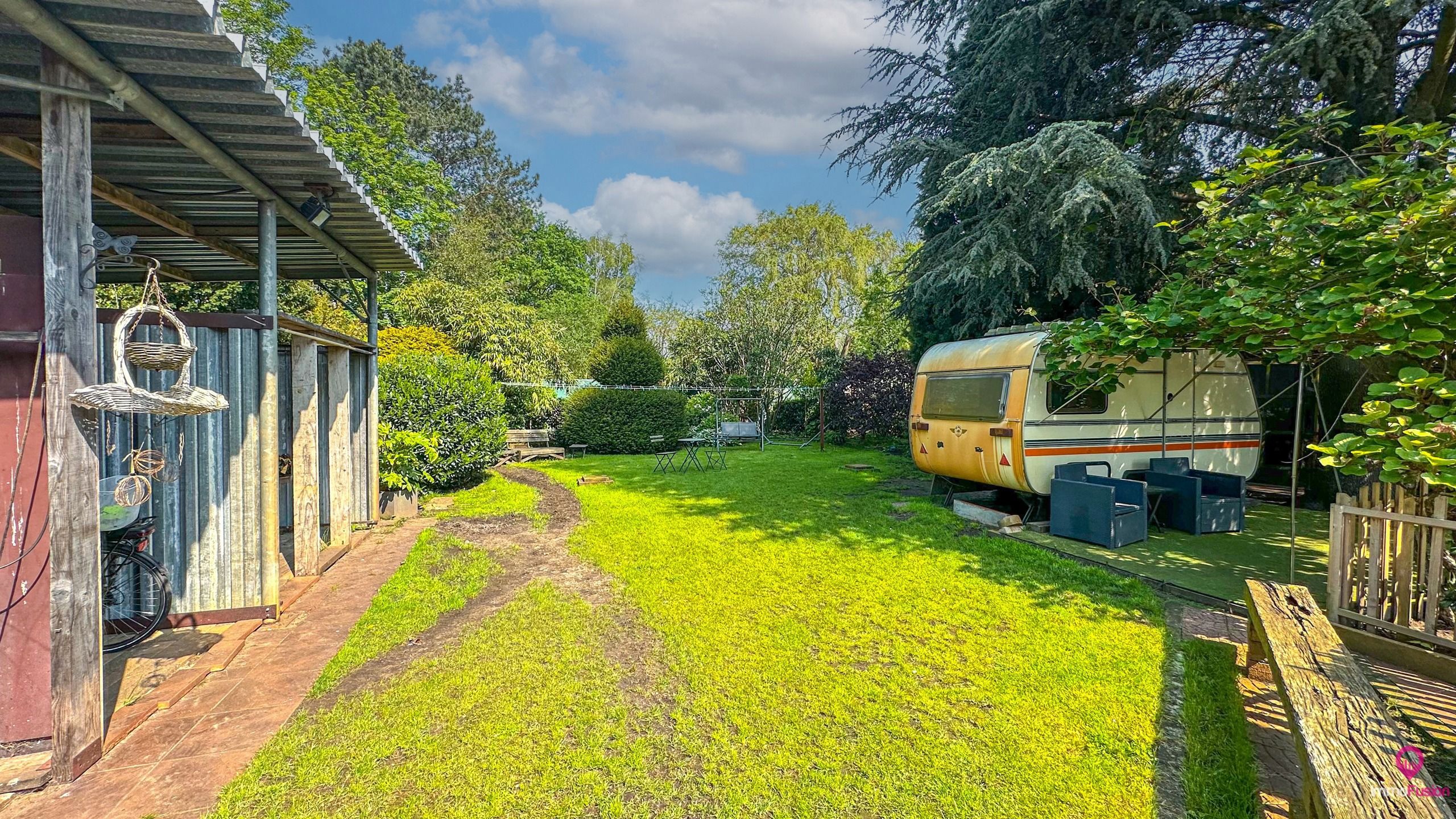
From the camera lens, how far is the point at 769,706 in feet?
10.2

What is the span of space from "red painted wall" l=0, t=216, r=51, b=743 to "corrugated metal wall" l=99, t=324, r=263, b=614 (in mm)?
A: 1066

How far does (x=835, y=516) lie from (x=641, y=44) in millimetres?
11149

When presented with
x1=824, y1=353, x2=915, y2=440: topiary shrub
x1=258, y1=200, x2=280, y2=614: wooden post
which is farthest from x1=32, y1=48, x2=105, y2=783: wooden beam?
x1=824, y1=353, x2=915, y2=440: topiary shrub

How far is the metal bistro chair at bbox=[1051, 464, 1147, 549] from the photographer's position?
238 inches

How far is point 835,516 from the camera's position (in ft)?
25.1

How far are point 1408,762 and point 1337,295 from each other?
3447mm

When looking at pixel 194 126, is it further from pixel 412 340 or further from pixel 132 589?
pixel 412 340

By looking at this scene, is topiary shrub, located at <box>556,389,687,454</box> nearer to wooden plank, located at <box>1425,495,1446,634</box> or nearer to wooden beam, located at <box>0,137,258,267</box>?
wooden beam, located at <box>0,137,258,267</box>

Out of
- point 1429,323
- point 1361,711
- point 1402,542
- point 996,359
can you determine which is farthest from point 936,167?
point 1361,711

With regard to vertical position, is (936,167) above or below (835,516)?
above

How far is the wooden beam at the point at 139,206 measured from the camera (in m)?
3.06

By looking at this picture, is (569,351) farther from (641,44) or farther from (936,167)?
(936,167)

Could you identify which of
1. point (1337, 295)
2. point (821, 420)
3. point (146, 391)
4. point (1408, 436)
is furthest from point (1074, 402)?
point (821, 420)

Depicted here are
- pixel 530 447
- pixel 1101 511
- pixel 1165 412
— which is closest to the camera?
pixel 1101 511
